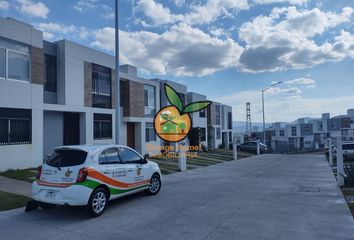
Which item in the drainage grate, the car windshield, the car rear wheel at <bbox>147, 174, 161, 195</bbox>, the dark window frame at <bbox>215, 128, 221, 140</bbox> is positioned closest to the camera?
the car windshield

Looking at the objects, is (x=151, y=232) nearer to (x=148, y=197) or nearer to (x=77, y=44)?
(x=148, y=197)

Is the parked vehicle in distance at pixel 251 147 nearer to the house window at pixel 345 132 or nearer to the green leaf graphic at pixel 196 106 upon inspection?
the green leaf graphic at pixel 196 106

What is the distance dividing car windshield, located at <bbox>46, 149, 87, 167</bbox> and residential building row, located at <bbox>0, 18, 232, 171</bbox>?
A: 6.16 metres

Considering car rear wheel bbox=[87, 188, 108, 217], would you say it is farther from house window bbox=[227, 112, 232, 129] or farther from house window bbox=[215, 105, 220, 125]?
house window bbox=[227, 112, 232, 129]

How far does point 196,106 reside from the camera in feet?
126

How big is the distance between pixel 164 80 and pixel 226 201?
23281mm

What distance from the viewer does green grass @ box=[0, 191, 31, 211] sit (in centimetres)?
820

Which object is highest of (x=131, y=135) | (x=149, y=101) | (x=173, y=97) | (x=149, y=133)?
(x=173, y=97)

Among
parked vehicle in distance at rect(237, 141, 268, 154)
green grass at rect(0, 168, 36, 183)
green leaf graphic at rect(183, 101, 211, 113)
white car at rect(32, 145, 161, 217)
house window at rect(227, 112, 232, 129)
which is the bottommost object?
parked vehicle in distance at rect(237, 141, 268, 154)

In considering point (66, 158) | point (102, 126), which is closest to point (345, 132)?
point (102, 126)

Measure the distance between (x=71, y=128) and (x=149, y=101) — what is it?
909cm

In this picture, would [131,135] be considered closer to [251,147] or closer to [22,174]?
[22,174]

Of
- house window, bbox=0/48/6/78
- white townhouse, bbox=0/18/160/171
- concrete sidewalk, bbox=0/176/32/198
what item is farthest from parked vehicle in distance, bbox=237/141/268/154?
concrete sidewalk, bbox=0/176/32/198

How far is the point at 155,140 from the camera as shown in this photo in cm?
2750
